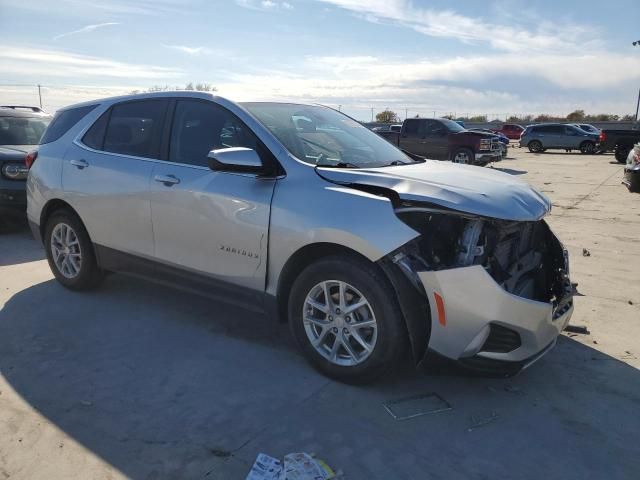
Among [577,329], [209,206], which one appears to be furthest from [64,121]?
[577,329]

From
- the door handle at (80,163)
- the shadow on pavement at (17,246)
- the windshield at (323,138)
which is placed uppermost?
the windshield at (323,138)

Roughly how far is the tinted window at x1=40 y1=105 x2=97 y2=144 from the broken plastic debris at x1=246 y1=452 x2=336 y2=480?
148 inches

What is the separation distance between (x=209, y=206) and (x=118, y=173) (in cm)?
114

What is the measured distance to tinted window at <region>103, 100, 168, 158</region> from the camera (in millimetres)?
4324

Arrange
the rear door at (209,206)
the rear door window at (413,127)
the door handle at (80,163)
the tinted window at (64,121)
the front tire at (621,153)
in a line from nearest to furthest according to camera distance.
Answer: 1. the rear door at (209,206)
2. the door handle at (80,163)
3. the tinted window at (64,121)
4. the rear door window at (413,127)
5. the front tire at (621,153)

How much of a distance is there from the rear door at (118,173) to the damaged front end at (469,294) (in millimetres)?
2211

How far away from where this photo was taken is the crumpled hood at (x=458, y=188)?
3.04 m

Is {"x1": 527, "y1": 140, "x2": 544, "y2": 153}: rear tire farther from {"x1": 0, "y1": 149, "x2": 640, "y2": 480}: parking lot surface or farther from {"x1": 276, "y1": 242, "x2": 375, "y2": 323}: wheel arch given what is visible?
{"x1": 276, "y1": 242, "x2": 375, "y2": 323}: wheel arch

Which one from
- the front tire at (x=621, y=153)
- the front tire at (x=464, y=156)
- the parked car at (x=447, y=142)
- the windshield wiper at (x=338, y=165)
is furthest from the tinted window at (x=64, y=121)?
the front tire at (x=621, y=153)

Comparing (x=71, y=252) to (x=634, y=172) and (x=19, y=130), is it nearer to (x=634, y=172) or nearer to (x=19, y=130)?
(x=19, y=130)

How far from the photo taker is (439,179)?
3.42 metres

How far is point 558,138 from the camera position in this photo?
30.4 m

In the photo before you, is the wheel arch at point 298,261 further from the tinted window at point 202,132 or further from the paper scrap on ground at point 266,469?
the paper scrap on ground at point 266,469

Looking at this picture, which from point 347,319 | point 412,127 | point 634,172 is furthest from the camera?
point 412,127
